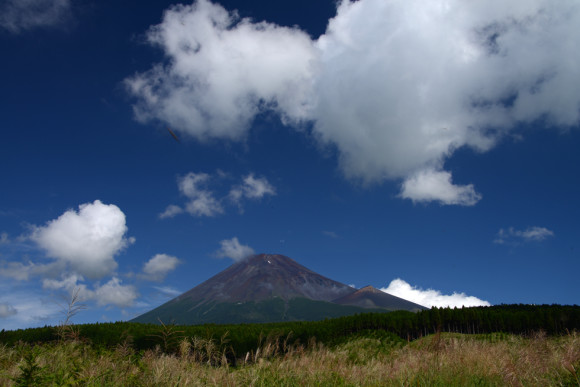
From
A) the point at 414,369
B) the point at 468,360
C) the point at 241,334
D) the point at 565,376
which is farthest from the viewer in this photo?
the point at 241,334

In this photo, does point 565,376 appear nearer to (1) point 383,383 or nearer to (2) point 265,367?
(1) point 383,383

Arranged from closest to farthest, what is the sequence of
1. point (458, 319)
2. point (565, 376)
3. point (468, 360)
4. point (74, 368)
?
point (74, 368) < point (565, 376) < point (468, 360) < point (458, 319)

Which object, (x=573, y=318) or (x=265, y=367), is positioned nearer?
(x=265, y=367)

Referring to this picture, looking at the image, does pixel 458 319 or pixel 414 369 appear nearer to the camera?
pixel 414 369

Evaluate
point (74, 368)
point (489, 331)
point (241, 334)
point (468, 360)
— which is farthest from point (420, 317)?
point (74, 368)

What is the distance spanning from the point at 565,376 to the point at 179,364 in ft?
20.9

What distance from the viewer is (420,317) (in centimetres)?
2288

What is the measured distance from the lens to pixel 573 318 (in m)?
22.3

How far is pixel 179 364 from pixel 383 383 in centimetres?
350

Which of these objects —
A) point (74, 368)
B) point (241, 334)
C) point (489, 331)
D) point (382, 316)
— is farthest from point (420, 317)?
point (74, 368)

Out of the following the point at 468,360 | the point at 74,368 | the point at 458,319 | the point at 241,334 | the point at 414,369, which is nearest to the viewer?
the point at 74,368

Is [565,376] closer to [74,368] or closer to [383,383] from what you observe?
[383,383]

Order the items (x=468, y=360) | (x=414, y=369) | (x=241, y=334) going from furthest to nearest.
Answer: (x=241, y=334)
(x=468, y=360)
(x=414, y=369)

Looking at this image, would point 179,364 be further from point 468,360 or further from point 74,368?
point 468,360
